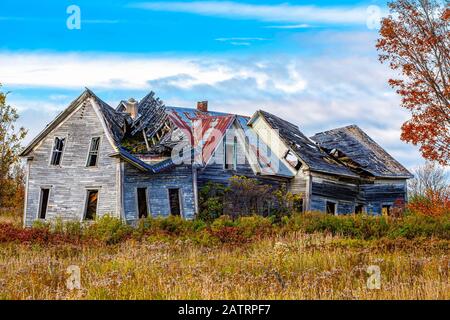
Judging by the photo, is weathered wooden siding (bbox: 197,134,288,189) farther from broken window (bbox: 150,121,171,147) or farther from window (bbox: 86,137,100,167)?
window (bbox: 86,137,100,167)

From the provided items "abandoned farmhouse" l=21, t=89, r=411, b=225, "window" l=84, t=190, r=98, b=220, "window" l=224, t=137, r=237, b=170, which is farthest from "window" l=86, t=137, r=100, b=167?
"window" l=224, t=137, r=237, b=170

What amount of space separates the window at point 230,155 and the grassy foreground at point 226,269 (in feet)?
40.0

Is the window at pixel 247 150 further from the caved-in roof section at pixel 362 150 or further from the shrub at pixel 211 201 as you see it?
the caved-in roof section at pixel 362 150

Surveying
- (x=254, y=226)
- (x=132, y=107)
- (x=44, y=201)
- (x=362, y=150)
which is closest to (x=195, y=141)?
(x=132, y=107)

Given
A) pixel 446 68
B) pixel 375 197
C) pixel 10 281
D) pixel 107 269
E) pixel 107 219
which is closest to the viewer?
pixel 10 281

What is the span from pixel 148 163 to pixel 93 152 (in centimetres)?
264

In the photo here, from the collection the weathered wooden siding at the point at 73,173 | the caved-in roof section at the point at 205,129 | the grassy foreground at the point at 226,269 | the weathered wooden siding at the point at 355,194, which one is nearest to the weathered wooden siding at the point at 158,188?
the weathered wooden siding at the point at 73,173

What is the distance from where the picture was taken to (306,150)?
3844 centimetres

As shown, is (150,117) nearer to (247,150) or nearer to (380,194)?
(247,150)

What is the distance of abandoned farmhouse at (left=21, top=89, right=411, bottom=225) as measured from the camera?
30.2 m

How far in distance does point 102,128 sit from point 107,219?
837 cm
